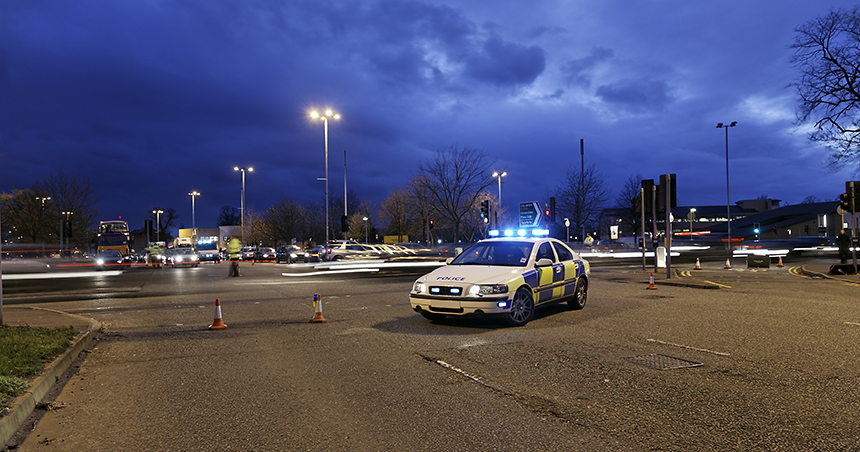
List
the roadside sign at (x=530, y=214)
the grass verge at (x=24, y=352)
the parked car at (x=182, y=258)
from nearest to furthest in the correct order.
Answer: the grass verge at (x=24, y=352)
the roadside sign at (x=530, y=214)
the parked car at (x=182, y=258)

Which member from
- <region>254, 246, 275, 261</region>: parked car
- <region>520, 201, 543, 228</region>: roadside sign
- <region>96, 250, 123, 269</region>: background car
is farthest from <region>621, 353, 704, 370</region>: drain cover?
<region>254, 246, 275, 261</region>: parked car

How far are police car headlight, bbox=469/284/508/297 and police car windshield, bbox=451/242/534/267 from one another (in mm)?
1121

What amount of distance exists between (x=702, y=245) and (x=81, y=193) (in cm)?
6978

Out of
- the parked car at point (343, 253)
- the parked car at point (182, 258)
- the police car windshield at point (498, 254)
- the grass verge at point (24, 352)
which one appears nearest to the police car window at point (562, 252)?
the police car windshield at point (498, 254)

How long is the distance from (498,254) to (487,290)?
67.0 inches

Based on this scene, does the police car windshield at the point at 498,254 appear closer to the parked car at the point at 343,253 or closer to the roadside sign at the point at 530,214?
the roadside sign at the point at 530,214

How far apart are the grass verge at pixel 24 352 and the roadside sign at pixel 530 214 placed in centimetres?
1592

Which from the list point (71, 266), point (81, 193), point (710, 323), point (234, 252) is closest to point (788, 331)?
point (710, 323)

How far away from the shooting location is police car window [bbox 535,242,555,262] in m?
11.0

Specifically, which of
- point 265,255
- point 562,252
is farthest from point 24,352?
point 265,255

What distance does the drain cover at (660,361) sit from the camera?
22.1 feet

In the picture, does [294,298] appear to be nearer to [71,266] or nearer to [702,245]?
[71,266]

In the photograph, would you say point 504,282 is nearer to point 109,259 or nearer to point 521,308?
point 521,308

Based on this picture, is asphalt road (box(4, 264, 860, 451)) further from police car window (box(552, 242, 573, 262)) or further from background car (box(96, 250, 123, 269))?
background car (box(96, 250, 123, 269))
